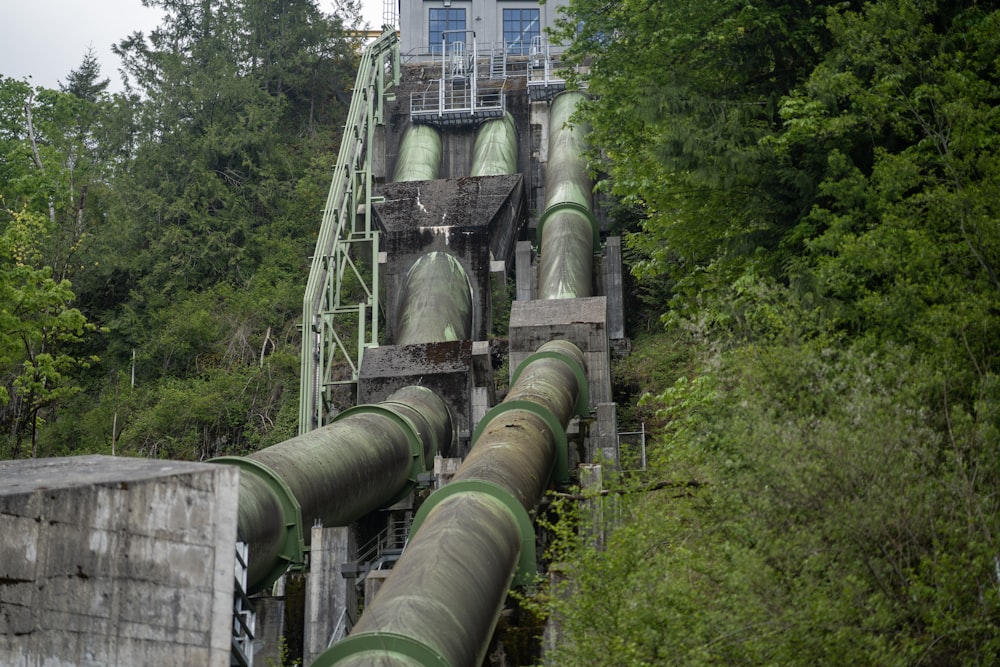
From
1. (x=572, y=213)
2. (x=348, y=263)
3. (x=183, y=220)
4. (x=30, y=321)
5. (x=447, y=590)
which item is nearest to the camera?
(x=447, y=590)

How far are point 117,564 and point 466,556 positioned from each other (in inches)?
156

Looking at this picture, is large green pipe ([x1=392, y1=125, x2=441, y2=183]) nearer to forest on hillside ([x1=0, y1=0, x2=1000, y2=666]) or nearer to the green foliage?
forest on hillside ([x1=0, y1=0, x2=1000, y2=666])

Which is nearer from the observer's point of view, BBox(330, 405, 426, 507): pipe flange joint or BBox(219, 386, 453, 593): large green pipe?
BBox(219, 386, 453, 593): large green pipe

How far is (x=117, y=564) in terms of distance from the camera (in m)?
7.27

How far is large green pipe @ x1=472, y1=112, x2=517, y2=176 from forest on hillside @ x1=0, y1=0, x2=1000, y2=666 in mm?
3893

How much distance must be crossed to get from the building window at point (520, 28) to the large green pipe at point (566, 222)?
200 inches

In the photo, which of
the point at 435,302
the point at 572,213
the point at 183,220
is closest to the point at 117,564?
the point at 435,302

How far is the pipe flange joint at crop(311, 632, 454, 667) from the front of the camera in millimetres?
8508

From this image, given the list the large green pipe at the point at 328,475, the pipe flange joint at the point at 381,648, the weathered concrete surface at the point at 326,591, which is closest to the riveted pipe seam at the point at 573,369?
the large green pipe at the point at 328,475

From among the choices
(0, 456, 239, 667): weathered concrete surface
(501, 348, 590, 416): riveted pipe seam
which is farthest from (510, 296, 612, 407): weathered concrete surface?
(0, 456, 239, 667): weathered concrete surface

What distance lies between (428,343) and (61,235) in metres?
14.4

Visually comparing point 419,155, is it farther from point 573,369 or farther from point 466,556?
point 466,556

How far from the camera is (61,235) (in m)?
32.6

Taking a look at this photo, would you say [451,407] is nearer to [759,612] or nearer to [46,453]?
[46,453]
